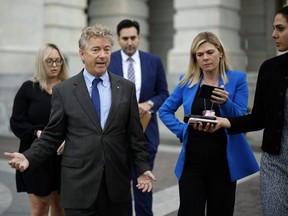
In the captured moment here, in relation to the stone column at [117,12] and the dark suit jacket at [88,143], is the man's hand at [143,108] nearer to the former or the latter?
the dark suit jacket at [88,143]

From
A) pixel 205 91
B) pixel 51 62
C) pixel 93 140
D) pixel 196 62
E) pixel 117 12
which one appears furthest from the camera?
pixel 117 12

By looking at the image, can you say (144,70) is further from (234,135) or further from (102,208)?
(102,208)

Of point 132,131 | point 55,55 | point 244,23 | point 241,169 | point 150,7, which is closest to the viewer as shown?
point 132,131

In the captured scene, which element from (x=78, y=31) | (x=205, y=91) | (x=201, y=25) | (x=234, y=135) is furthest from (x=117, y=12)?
(x=205, y=91)

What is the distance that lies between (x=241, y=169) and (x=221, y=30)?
11.5 m

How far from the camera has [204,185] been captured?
428cm

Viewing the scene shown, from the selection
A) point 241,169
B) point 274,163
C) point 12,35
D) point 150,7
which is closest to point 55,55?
point 241,169

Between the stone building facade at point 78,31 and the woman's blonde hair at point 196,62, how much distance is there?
10183mm

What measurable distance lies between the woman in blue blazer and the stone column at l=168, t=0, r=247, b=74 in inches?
428

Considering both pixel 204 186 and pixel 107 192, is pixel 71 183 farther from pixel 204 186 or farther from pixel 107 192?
pixel 204 186

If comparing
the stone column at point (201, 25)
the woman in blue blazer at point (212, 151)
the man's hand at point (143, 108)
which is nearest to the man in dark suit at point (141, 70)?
the man's hand at point (143, 108)

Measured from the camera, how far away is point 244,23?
18.2 meters

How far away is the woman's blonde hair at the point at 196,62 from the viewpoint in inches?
168

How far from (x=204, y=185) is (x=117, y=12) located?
13.9 meters
